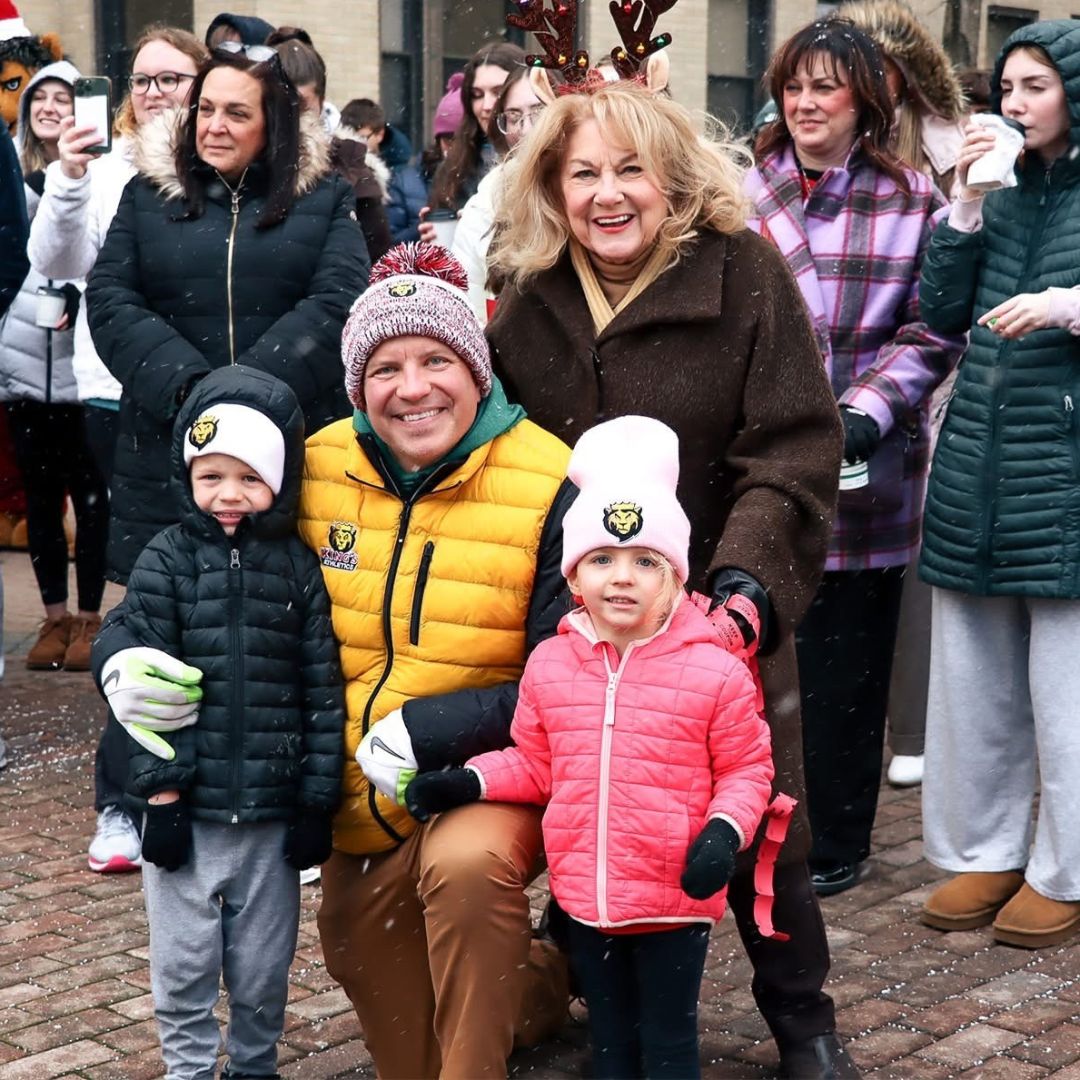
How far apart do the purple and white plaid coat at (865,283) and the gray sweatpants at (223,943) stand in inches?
84.5

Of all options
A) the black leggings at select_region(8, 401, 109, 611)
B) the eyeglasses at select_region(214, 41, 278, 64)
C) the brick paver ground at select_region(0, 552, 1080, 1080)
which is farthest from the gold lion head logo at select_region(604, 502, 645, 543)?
the black leggings at select_region(8, 401, 109, 611)

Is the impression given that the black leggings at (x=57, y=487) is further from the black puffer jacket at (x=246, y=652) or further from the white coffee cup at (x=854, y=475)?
the black puffer jacket at (x=246, y=652)

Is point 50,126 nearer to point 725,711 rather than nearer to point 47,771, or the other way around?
point 47,771

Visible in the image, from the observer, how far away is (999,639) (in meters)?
5.23

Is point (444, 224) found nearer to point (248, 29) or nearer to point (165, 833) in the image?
point (248, 29)

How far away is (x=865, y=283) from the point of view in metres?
5.32

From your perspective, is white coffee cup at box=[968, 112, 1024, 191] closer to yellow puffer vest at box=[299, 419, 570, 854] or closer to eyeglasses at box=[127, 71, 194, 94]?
yellow puffer vest at box=[299, 419, 570, 854]

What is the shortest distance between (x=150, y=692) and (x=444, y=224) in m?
3.72

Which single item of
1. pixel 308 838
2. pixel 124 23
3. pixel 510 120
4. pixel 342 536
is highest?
pixel 124 23

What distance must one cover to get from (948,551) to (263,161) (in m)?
2.26

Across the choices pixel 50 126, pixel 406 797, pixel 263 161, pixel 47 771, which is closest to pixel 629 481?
pixel 406 797

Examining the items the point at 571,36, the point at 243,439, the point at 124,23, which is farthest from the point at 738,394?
the point at 124,23

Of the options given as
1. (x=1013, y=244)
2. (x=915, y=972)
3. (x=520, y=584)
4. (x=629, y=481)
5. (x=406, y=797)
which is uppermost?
(x=1013, y=244)

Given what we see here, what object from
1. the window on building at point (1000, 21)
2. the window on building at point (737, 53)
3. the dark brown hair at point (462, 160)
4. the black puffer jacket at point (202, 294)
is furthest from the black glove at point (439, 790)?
the window on building at point (737, 53)
